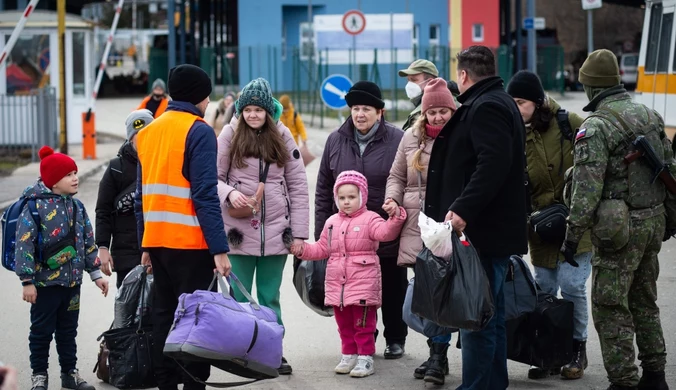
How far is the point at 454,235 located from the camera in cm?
545

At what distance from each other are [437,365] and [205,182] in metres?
1.95

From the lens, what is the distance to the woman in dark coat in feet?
23.3

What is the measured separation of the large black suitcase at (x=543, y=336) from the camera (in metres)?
6.43

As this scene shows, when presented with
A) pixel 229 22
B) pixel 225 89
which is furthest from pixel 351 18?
pixel 229 22

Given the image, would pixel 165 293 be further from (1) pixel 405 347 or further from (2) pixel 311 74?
(2) pixel 311 74

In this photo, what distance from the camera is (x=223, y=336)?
531 cm

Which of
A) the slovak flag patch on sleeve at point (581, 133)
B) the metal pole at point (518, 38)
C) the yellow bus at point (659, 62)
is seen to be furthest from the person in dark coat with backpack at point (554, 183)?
the metal pole at point (518, 38)

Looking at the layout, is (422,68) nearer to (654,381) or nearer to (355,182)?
(355,182)

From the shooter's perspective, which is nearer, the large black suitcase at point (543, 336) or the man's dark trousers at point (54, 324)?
the man's dark trousers at point (54, 324)

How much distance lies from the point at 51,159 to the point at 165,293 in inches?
42.4

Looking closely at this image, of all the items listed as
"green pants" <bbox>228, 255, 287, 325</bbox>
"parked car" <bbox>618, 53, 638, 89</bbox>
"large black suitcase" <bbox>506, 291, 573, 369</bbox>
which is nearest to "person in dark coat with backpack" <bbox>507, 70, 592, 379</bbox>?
"large black suitcase" <bbox>506, 291, 573, 369</bbox>

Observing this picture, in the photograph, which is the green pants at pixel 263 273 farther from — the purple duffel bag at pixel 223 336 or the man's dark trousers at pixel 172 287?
the purple duffel bag at pixel 223 336

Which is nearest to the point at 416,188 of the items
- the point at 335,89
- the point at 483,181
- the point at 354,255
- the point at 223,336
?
the point at 354,255

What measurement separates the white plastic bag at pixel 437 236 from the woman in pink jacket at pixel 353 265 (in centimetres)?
121
